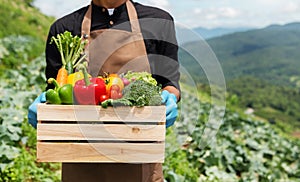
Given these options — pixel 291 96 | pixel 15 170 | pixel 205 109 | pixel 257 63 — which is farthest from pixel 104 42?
pixel 257 63

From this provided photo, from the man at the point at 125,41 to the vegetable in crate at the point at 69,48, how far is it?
142mm

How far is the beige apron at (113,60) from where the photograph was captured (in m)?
2.25

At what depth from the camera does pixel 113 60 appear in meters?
2.37

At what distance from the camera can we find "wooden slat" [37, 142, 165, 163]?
6.29 feet

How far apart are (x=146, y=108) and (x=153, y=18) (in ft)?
→ 2.20

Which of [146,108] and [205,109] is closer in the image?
[146,108]

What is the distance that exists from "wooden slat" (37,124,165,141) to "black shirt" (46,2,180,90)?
0.49 meters

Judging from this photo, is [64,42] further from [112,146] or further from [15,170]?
[15,170]

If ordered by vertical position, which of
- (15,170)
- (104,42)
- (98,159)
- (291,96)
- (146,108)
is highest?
(104,42)

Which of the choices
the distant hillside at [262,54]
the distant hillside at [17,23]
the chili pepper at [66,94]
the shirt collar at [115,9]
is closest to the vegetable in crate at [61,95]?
the chili pepper at [66,94]

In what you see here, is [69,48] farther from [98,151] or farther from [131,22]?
[98,151]

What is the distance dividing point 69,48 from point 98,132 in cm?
48

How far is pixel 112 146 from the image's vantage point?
1.91 meters

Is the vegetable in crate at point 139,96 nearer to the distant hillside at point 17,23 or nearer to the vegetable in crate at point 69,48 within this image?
the vegetable in crate at point 69,48
